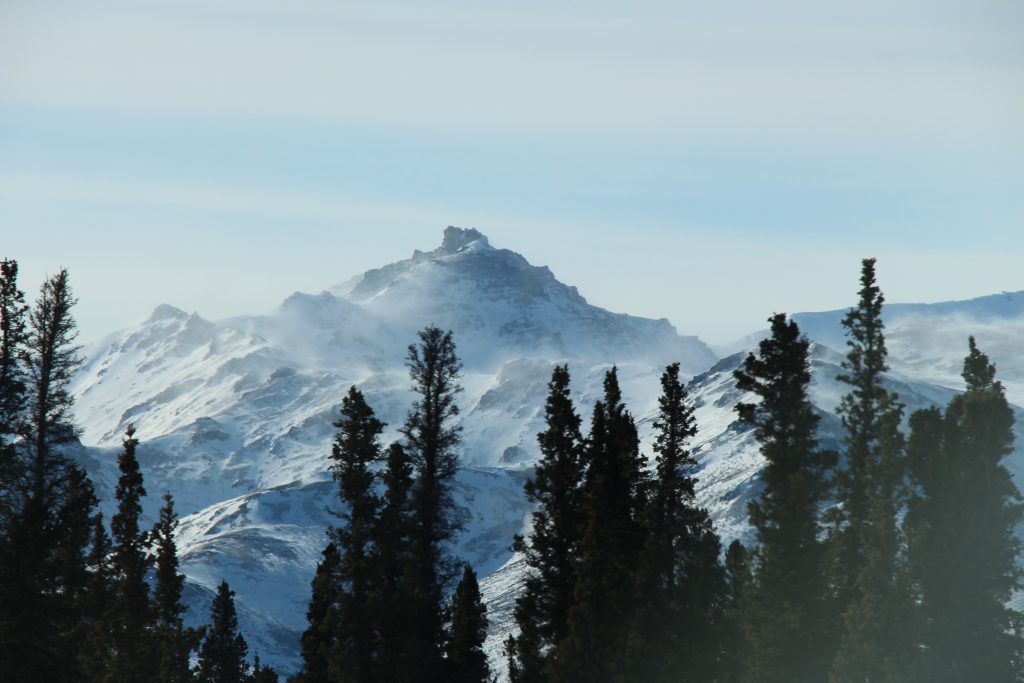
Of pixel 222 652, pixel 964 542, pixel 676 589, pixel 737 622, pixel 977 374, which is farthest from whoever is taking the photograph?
pixel 222 652

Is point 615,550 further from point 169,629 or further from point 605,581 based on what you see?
point 169,629

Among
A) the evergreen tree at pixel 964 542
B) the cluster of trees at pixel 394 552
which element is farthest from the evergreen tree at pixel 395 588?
the evergreen tree at pixel 964 542

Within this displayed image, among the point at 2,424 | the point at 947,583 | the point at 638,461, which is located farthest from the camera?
the point at 947,583

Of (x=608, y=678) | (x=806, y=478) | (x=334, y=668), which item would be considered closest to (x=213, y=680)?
(x=334, y=668)

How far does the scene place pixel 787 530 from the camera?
50.6 metres

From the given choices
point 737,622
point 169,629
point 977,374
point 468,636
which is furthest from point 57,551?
point 977,374

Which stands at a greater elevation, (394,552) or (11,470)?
(11,470)

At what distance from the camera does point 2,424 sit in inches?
1817

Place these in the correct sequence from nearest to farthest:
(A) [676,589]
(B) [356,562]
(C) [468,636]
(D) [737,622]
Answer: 1. (A) [676,589]
2. (B) [356,562]
3. (D) [737,622]
4. (C) [468,636]

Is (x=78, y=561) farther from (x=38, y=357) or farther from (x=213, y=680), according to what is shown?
(x=213, y=680)

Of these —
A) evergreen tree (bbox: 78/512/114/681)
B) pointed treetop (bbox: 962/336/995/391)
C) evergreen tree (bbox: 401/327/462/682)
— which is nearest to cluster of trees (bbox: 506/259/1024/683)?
pointed treetop (bbox: 962/336/995/391)

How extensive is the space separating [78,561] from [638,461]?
20441 millimetres

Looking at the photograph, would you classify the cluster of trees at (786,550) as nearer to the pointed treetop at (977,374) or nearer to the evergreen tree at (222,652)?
the pointed treetop at (977,374)

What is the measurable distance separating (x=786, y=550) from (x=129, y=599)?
24.1 m
